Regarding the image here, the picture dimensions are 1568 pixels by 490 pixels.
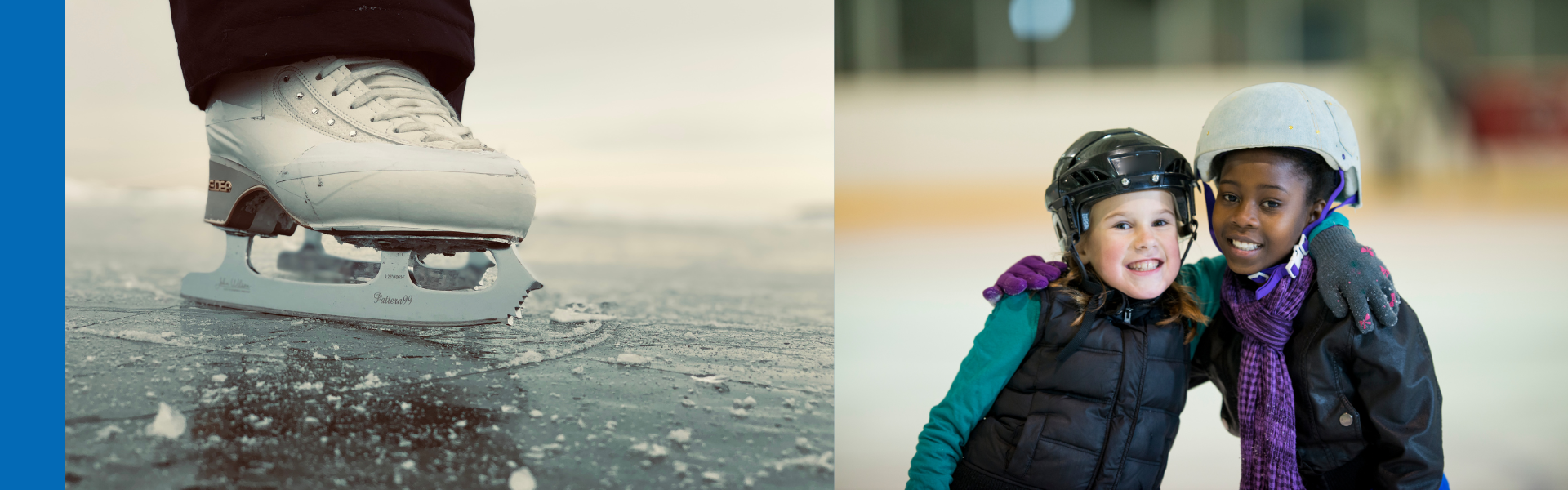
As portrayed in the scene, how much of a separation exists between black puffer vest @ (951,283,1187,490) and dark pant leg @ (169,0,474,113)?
0.91 meters

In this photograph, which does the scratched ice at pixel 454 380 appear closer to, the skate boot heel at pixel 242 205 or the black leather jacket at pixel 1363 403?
the skate boot heel at pixel 242 205

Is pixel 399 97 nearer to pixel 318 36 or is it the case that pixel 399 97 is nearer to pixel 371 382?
pixel 318 36

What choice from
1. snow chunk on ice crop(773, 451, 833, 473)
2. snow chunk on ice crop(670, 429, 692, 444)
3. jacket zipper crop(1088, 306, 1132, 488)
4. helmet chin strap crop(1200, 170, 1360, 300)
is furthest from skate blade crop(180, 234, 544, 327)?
A: helmet chin strap crop(1200, 170, 1360, 300)

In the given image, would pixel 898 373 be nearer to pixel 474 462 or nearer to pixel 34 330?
pixel 474 462

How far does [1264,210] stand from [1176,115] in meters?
6.84

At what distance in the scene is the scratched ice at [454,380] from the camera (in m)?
1.04

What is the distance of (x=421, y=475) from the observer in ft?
3.36

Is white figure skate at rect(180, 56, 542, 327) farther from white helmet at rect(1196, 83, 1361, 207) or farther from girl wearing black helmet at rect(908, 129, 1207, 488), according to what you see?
white helmet at rect(1196, 83, 1361, 207)

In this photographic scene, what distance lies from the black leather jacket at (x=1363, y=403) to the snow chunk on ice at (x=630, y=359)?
899mm

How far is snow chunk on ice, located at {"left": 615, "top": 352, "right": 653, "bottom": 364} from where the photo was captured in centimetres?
115

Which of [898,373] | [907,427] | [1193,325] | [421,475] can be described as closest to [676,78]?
[421,475]

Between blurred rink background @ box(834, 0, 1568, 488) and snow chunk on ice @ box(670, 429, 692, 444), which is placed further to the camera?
blurred rink background @ box(834, 0, 1568, 488)

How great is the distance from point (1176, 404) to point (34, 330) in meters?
1.71

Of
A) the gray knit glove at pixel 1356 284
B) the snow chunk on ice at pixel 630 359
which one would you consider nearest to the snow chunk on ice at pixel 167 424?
the snow chunk on ice at pixel 630 359
